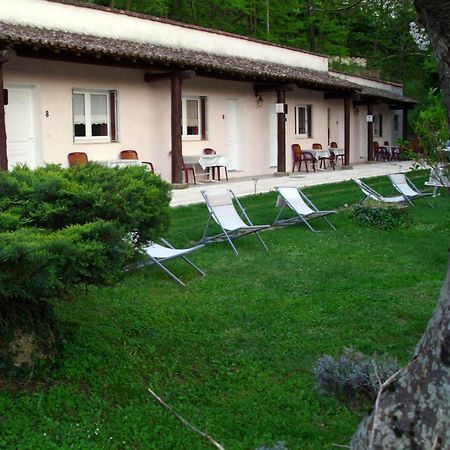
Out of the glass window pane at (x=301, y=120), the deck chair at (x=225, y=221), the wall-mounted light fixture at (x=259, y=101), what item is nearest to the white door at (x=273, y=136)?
the wall-mounted light fixture at (x=259, y=101)

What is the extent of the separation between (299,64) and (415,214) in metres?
12.5

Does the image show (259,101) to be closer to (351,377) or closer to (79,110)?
(79,110)

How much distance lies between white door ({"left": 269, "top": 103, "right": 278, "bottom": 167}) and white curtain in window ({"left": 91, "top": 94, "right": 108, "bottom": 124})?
6.45m

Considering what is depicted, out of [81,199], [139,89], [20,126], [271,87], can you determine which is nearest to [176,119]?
[139,89]

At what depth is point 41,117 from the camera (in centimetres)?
1381

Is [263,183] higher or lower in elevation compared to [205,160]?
lower

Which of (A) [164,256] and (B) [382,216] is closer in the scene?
(A) [164,256]

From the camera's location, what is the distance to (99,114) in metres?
15.2

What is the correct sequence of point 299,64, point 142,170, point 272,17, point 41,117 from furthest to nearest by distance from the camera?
point 272,17
point 299,64
point 41,117
point 142,170

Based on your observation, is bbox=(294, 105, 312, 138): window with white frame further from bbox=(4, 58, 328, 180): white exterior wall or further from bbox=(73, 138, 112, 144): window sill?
bbox=(73, 138, 112, 144): window sill

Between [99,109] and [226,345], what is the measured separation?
11.1m

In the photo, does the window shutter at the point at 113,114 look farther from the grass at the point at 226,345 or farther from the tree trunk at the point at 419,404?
the tree trunk at the point at 419,404

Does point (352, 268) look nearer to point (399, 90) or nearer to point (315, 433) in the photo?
point (315, 433)

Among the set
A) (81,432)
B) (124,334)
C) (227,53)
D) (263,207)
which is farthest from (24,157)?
(81,432)
